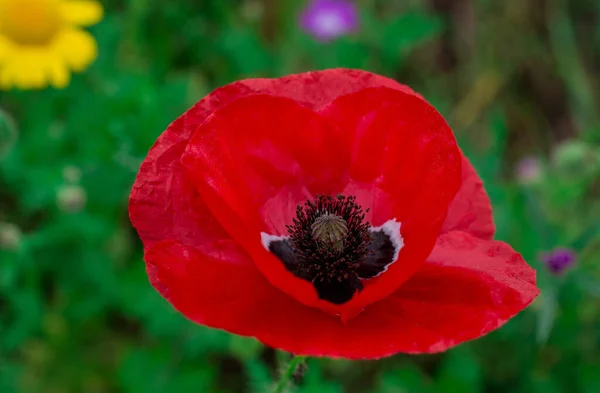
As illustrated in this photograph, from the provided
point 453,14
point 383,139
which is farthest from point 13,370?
point 453,14

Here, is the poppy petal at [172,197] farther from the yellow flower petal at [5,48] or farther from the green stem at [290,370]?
the yellow flower petal at [5,48]

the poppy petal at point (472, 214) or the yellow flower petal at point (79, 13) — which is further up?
the yellow flower petal at point (79, 13)

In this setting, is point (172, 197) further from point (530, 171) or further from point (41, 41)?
point (530, 171)

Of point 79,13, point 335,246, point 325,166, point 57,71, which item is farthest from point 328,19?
point 335,246

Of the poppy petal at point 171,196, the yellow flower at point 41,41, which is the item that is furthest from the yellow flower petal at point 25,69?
the poppy petal at point 171,196

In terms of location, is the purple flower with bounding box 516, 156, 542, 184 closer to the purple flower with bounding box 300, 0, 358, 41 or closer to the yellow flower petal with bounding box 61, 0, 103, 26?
the purple flower with bounding box 300, 0, 358, 41

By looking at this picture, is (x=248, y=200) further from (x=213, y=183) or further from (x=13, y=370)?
(x=13, y=370)
